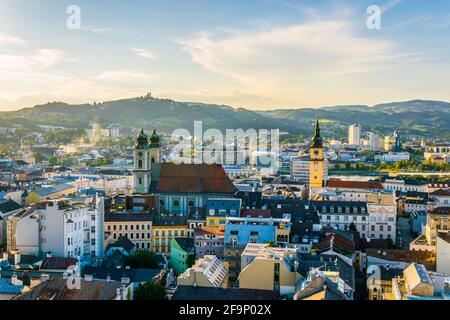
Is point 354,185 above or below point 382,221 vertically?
above

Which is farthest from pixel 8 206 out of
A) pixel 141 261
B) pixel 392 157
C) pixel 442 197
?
pixel 392 157

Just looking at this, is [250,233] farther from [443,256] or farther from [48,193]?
[48,193]

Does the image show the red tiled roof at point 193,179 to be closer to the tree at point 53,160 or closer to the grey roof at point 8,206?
the grey roof at point 8,206

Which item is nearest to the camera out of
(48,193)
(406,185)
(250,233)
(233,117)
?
(250,233)

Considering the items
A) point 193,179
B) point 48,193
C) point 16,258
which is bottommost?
point 16,258

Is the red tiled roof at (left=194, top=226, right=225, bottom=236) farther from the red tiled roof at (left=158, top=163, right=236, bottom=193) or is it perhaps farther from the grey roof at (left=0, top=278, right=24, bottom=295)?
the grey roof at (left=0, top=278, right=24, bottom=295)

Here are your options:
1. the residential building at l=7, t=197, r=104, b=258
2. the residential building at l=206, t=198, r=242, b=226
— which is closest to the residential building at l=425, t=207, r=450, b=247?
the residential building at l=206, t=198, r=242, b=226

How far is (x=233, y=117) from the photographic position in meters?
45.2

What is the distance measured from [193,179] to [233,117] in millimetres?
26529

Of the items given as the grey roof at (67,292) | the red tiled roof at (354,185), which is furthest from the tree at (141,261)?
the red tiled roof at (354,185)

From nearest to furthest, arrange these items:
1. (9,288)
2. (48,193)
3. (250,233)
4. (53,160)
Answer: (9,288) < (250,233) < (48,193) < (53,160)

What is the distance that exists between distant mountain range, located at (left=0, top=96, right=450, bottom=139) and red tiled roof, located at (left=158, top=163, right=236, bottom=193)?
7.73ft
